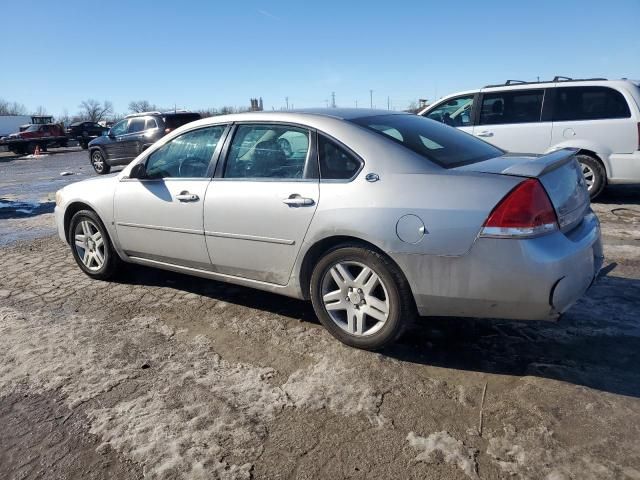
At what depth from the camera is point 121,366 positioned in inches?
128

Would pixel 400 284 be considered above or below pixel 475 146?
below

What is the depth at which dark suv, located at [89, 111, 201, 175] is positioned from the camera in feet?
52.4

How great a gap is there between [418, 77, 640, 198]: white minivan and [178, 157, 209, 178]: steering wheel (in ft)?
18.8

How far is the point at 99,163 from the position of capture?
57.3 ft

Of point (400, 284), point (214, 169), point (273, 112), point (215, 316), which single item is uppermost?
point (273, 112)

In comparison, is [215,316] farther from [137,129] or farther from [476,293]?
[137,129]

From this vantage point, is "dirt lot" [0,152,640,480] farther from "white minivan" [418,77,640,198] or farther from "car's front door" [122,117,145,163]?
"car's front door" [122,117,145,163]

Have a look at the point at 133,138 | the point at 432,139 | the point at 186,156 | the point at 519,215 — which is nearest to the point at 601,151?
the point at 432,139

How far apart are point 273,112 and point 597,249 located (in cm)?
241

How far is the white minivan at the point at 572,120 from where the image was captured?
7.21 meters

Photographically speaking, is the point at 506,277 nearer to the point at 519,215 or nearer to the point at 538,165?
the point at 519,215

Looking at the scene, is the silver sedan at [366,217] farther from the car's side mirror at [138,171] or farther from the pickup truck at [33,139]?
the pickup truck at [33,139]

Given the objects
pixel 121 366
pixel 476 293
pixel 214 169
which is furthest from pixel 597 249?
pixel 121 366

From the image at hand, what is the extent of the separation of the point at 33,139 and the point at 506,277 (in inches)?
1346
